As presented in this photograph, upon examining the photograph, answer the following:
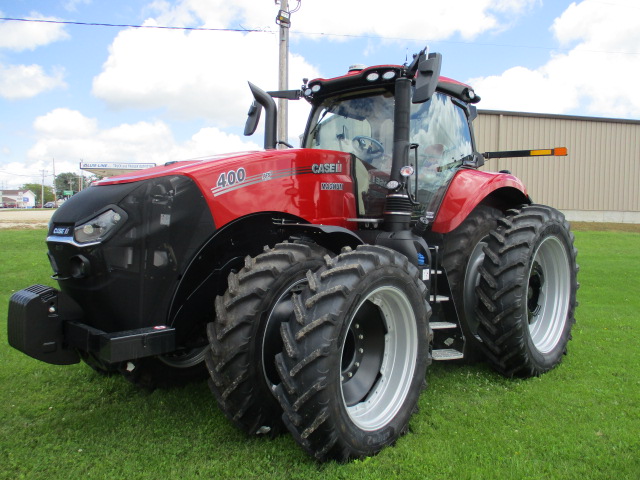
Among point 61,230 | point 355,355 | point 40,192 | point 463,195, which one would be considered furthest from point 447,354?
point 40,192

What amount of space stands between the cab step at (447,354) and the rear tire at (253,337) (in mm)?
1339

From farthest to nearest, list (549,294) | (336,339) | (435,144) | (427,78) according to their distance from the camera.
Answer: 1. (549,294)
2. (435,144)
3. (427,78)
4. (336,339)

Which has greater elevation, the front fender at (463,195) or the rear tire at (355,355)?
the front fender at (463,195)

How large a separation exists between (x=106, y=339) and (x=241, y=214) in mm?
1097

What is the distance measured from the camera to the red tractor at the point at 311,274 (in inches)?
109

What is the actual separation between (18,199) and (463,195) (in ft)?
447

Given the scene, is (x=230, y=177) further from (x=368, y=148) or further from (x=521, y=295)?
(x=521, y=295)

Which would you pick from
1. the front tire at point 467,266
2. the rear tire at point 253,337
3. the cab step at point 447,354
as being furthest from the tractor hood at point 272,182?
the cab step at point 447,354

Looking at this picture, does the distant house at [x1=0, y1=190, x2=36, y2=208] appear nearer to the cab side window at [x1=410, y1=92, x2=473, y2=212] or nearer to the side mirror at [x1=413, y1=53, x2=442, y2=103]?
the cab side window at [x1=410, y1=92, x2=473, y2=212]

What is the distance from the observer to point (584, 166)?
23.1 metres

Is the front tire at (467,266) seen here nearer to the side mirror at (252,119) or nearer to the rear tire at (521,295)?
the rear tire at (521,295)

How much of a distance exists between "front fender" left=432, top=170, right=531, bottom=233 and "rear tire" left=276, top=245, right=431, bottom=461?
105 centimetres

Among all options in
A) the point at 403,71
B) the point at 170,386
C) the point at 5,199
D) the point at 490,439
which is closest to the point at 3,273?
the point at 170,386

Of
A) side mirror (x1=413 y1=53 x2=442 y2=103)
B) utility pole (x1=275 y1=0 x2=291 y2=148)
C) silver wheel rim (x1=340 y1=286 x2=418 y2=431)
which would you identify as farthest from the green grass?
utility pole (x1=275 y1=0 x2=291 y2=148)
